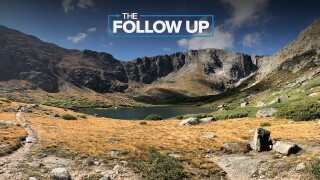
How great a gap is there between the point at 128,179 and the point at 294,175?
12915 millimetres

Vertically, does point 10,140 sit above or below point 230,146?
above

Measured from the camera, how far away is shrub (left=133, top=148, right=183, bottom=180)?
2288 cm

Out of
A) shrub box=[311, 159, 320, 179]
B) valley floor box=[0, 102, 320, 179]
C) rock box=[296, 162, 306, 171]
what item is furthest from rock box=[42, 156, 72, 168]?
shrub box=[311, 159, 320, 179]

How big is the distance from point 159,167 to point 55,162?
9.18 meters

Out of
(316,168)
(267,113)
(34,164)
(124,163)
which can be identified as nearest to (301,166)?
(316,168)

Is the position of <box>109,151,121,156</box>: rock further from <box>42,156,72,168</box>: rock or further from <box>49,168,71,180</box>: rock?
<box>49,168,71,180</box>: rock

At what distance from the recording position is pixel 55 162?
82.9 ft

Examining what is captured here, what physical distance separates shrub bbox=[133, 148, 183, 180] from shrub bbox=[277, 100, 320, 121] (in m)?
28.8

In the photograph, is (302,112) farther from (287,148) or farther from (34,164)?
(34,164)

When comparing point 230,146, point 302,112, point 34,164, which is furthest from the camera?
point 302,112

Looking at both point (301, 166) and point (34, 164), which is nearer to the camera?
point (301, 166)

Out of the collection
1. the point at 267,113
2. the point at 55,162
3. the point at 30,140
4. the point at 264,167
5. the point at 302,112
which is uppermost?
the point at 302,112

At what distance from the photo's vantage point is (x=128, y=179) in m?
22.4

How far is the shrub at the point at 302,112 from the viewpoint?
45250mm
